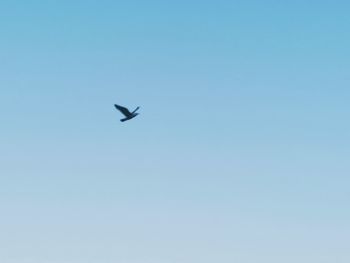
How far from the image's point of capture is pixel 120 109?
56.2 metres
